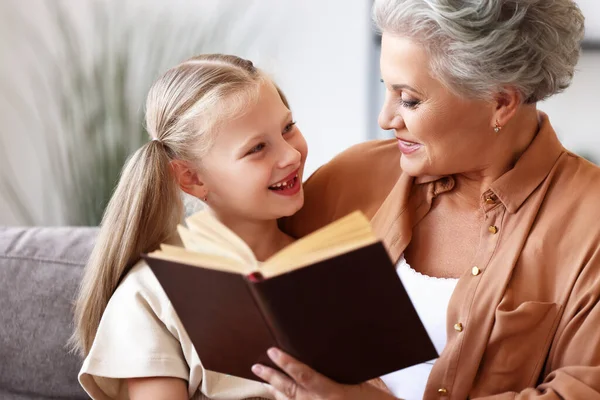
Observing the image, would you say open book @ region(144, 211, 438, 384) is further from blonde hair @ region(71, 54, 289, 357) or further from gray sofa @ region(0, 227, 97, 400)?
gray sofa @ region(0, 227, 97, 400)

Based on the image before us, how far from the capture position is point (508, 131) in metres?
1.76

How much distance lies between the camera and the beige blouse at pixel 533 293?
5.19 feet

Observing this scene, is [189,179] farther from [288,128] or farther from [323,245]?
[323,245]

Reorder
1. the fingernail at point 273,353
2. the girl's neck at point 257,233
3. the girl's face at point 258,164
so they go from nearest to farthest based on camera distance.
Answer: the fingernail at point 273,353
the girl's face at point 258,164
the girl's neck at point 257,233

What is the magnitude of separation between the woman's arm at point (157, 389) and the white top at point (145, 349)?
0.07 ft

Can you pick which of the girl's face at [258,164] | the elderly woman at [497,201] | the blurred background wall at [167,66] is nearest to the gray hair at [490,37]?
the elderly woman at [497,201]

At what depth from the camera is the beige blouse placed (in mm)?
1583

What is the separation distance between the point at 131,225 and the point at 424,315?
25.8 inches

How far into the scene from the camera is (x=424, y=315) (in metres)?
1.78

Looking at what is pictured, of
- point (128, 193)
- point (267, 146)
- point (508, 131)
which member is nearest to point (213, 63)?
point (267, 146)

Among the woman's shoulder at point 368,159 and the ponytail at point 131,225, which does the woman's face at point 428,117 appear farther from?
the ponytail at point 131,225

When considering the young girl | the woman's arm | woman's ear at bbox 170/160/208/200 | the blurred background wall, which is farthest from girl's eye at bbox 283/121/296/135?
the blurred background wall

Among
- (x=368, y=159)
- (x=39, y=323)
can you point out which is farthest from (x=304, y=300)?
(x=39, y=323)

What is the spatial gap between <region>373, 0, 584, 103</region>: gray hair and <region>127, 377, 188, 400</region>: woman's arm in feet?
2.72
